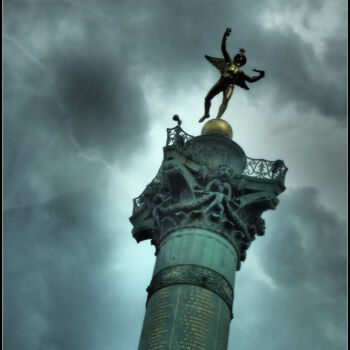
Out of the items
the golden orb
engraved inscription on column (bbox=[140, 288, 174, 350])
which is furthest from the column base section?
the golden orb

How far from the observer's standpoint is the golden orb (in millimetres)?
34984

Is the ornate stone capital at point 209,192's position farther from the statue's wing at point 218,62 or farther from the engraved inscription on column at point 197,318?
the statue's wing at point 218,62

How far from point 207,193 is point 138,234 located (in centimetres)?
514

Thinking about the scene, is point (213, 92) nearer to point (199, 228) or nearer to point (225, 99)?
point (225, 99)

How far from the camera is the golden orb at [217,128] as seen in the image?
35.0m

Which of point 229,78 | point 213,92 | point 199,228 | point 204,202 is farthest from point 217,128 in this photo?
point 199,228

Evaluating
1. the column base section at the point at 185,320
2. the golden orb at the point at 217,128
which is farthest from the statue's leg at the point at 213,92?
the column base section at the point at 185,320

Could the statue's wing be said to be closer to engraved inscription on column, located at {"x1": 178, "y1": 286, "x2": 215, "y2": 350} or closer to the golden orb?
the golden orb

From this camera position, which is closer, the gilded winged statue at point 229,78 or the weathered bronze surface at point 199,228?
the weathered bronze surface at point 199,228

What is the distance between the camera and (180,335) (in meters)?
25.6

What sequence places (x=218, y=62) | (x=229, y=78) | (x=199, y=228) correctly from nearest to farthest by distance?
(x=199, y=228) < (x=229, y=78) < (x=218, y=62)

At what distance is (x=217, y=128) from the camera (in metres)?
35.1

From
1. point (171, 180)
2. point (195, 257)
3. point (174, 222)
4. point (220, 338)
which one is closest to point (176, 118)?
point (171, 180)

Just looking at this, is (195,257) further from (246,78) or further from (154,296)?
(246,78)
